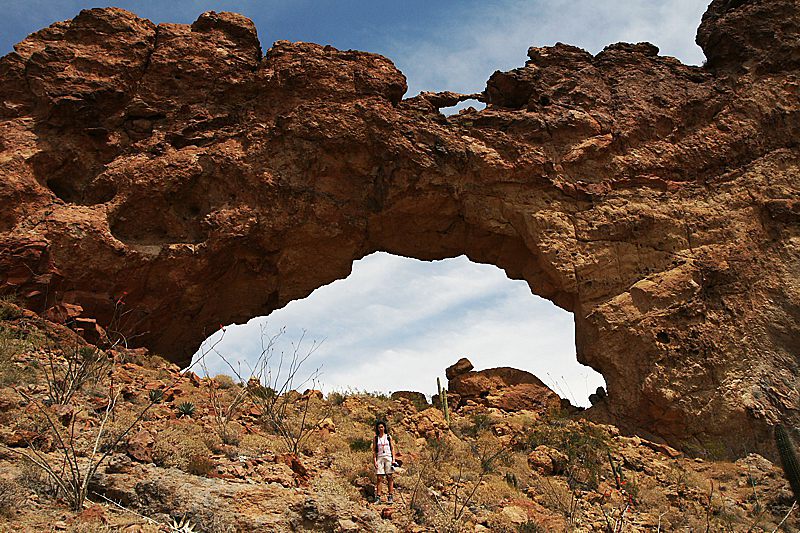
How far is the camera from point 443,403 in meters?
11.3

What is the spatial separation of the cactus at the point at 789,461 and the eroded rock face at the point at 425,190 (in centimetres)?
97

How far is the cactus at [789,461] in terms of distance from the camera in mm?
8289

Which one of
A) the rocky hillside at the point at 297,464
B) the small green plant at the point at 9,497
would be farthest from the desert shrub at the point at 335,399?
the small green plant at the point at 9,497

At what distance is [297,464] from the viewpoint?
7.09 metres

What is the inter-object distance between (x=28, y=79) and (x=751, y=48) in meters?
15.0

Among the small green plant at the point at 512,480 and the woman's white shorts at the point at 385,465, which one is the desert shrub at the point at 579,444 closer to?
the small green plant at the point at 512,480

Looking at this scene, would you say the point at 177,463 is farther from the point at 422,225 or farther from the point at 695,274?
the point at 695,274

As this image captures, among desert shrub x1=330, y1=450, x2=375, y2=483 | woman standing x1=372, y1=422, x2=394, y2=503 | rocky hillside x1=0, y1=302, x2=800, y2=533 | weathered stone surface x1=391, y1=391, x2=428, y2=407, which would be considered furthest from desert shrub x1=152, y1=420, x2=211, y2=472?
weathered stone surface x1=391, y1=391, x2=428, y2=407

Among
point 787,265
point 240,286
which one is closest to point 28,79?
point 240,286

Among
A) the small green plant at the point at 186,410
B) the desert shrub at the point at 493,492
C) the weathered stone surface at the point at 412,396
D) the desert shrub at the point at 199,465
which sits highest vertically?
the weathered stone surface at the point at 412,396

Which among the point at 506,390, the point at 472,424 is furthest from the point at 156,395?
the point at 506,390

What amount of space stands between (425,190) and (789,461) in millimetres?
7606

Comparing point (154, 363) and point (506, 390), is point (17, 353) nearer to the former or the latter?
point (154, 363)

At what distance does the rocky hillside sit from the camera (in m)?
5.76
